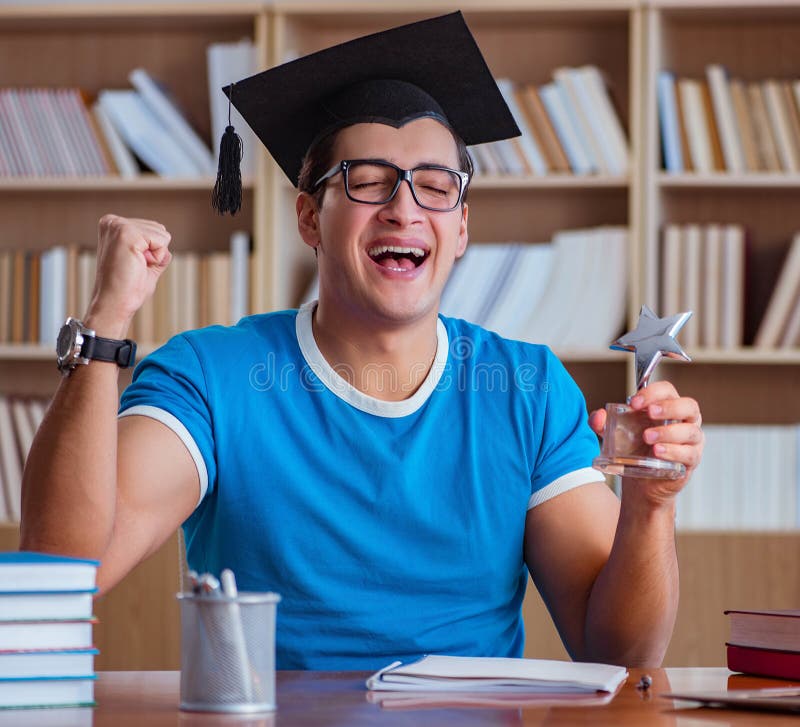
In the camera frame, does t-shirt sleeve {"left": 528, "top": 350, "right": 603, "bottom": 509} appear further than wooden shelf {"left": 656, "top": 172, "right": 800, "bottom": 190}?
No

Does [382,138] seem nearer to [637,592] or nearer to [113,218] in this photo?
[113,218]

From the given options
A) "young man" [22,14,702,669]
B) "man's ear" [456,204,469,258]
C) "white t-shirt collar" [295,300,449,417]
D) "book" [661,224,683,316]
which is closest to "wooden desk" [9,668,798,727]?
"young man" [22,14,702,669]

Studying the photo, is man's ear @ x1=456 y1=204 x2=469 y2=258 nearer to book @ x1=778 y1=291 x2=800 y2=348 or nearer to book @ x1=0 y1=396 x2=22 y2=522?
book @ x1=778 y1=291 x2=800 y2=348

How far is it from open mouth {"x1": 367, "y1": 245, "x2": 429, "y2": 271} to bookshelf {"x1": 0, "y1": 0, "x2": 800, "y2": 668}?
1.29m

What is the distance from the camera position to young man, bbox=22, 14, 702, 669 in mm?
1402

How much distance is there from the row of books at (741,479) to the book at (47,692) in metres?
2.12

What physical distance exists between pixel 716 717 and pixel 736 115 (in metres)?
2.26

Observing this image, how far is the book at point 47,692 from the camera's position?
0.97 meters

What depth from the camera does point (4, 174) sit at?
317 cm

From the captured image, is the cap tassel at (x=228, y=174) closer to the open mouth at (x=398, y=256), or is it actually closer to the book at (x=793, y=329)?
the open mouth at (x=398, y=256)

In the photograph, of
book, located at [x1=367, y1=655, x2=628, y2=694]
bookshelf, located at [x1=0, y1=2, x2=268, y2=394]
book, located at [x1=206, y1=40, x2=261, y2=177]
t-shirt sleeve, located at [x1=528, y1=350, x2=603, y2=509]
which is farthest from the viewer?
bookshelf, located at [x1=0, y1=2, x2=268, y2=394]

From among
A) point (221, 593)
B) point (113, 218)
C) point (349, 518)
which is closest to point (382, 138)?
point (113, 218)

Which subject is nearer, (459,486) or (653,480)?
(653,480)

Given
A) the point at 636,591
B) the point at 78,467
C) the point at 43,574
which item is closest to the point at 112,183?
the point at 78,467
